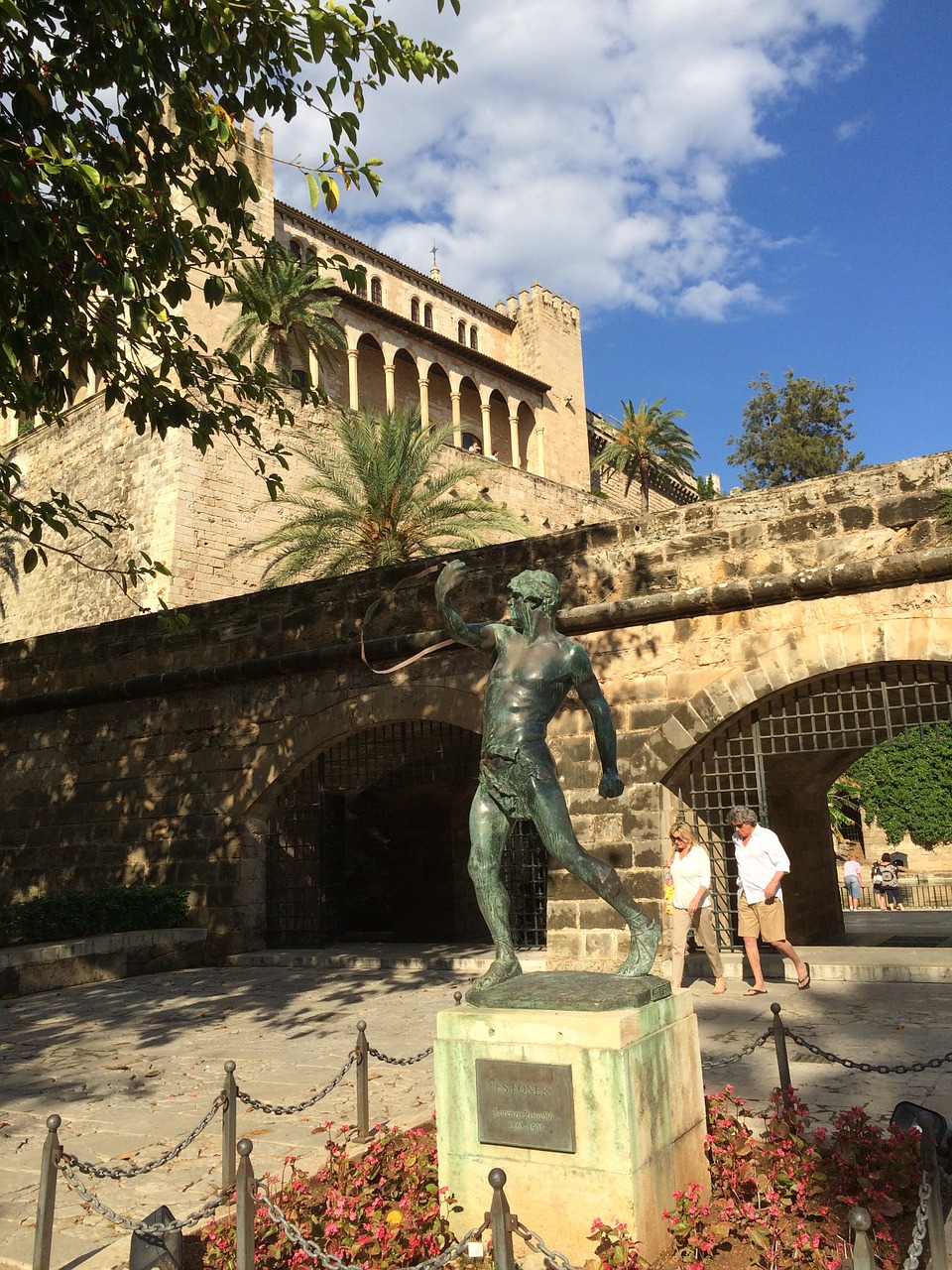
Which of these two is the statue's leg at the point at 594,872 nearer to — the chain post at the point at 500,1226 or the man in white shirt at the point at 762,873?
the chain post at the point at 500,1226

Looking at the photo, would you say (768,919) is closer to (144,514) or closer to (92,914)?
(92,914)

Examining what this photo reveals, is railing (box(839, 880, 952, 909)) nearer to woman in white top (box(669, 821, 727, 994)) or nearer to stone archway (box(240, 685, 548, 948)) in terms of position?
stone archway (box(240, 685, 548, 948))

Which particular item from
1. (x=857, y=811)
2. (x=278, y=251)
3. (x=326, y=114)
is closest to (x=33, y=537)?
(x=278, y=251)

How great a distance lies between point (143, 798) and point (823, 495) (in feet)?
28.1

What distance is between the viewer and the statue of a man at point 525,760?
3.79m

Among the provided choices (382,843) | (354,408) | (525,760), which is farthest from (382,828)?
(354,408)

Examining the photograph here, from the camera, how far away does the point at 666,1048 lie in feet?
11.2

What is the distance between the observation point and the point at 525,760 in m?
3.86

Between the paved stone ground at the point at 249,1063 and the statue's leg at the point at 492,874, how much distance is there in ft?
3.99

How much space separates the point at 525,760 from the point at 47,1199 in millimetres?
2217

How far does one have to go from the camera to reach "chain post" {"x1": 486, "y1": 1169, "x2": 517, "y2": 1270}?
266cm

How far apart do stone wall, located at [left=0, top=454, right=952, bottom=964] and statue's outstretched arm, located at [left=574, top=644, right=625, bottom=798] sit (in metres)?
4.79

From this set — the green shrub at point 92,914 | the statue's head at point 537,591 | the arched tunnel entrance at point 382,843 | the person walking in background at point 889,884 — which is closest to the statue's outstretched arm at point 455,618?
the statue's head at point 537,591

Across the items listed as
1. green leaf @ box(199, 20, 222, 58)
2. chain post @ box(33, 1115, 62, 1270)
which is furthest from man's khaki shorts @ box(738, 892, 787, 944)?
green leaf @ box(199, 20, 222, 58)
